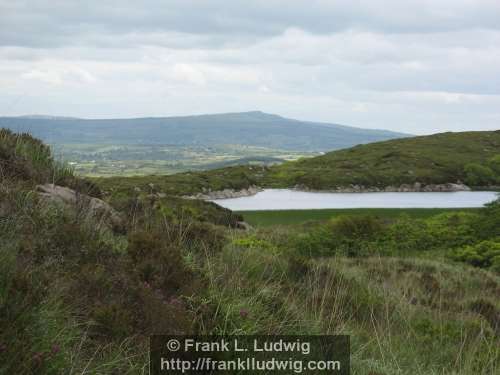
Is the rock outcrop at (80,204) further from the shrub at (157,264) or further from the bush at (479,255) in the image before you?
the bush at (479,255)

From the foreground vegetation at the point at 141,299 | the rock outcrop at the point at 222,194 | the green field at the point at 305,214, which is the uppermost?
the foreground vegetation at the point at 141,299

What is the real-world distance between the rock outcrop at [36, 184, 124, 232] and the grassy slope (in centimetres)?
5036

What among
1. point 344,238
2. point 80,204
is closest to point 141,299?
point 80,204

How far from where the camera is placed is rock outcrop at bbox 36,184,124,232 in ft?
26.4

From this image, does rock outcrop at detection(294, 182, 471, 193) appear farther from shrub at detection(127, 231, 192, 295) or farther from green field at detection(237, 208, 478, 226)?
shrub at detection(127, 231, 192, 295)

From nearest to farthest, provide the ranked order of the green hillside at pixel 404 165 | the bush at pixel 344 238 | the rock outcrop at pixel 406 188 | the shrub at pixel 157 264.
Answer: the shrub at pixel 157 264 < the bush at pixel 344 238 < the rock outcrop at pixel 406 188 < the green hillside at pixel 404 165

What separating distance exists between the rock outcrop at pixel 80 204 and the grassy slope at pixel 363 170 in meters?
50.4

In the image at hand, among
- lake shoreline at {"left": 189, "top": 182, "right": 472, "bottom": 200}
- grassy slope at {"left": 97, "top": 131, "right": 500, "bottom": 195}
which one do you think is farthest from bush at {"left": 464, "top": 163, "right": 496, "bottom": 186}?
lake shoreline at {"left": 189, "top": 182, "right": 472, "bottom": 200}

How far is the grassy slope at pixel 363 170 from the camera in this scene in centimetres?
7069

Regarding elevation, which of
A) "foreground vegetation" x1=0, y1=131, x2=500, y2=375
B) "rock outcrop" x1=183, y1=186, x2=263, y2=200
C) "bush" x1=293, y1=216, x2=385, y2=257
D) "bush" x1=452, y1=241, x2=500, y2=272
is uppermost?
"foreground vegetation" x1=0, y1=131, x2=500, y2=375

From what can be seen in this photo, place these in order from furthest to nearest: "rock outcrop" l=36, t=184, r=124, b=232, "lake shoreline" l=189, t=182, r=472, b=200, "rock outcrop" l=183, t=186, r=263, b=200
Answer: "lake shoreline" l=189, t=182, r=472, b=200
"rock outcrop" l=183, t=186, r=263, b=200
"rock outcrop" l=36, t=184, r=124, b=232

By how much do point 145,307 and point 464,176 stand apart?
86081 millimetres

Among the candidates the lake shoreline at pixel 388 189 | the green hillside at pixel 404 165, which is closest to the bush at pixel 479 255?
the lake shoreline at pixel 388 189

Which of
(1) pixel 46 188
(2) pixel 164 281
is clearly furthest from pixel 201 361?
(1) pixel 46 188
